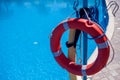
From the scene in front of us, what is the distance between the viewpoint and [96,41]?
9.27 feet

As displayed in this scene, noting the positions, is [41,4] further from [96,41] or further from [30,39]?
[96,41]

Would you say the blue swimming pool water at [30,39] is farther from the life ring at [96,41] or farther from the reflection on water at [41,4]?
the life ring at [96,41]

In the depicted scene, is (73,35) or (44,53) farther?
(44,53)

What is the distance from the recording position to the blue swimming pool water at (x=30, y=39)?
7.02m

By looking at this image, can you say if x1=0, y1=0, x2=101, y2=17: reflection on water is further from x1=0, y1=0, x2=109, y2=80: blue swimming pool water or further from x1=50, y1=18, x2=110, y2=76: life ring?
x1=50, y1=18, x2=110, y2=76: life ring

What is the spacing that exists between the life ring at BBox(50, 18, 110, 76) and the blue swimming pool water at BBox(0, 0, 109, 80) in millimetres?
3506

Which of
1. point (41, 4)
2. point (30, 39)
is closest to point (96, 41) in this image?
point (30, 39)

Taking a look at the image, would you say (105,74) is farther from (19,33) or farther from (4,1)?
(4,1)

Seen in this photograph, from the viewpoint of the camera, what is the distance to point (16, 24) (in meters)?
11.2

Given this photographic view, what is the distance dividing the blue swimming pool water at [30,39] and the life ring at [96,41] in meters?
3.51

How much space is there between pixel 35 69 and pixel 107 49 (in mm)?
4550

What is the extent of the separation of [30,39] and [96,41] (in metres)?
6.70

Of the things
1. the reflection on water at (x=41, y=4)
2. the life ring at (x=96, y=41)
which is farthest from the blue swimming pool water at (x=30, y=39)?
the life ring at (x=96, y=41)

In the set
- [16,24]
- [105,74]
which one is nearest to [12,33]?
[16,24]
